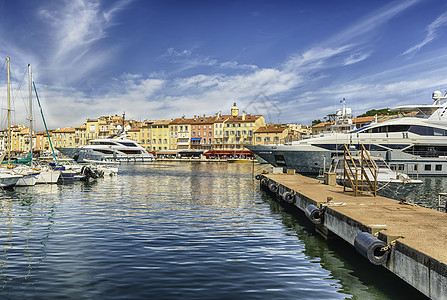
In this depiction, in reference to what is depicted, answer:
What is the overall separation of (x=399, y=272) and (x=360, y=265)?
3.26m

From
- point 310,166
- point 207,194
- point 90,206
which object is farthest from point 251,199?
point 310,166

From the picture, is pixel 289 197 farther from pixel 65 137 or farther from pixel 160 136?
pixel 65 137

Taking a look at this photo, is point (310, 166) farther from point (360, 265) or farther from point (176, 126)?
point (176, 126)

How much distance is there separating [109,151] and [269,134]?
51.1 meters

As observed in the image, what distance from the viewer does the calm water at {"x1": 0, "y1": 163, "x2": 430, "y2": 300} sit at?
9086mm

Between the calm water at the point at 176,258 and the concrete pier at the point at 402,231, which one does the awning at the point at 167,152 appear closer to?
the calm water at the point at 176,258

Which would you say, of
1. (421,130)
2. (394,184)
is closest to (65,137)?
(421,130)

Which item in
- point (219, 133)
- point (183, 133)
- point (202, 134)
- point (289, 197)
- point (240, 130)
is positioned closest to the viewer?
point (289, 197)

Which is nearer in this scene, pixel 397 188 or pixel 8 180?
pixel 397 188

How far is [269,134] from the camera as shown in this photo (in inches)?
4783

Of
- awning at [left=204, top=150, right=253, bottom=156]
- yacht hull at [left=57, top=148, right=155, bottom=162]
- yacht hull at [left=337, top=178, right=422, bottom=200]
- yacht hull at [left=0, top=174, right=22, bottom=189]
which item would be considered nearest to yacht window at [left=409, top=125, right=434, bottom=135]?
yacht hull at [left=337, top=178, right=422, bottom=200]

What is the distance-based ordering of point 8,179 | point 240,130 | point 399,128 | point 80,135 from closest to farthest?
1. point 8,179
2. point 399,128
3. point 240,130
4. point 80,135

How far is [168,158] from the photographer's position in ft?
436

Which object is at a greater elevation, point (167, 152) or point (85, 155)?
point (167, 152)
